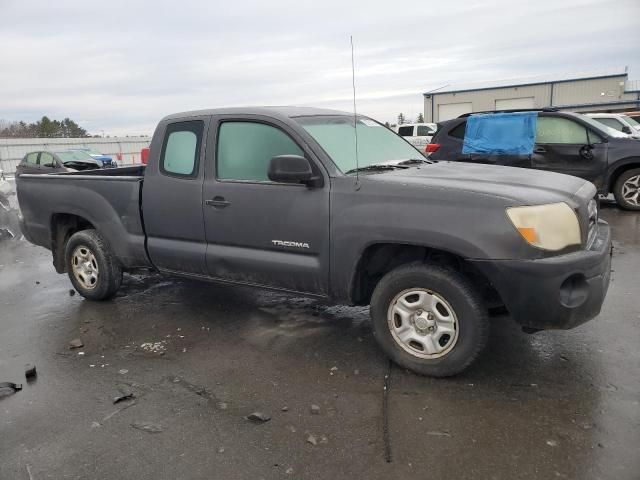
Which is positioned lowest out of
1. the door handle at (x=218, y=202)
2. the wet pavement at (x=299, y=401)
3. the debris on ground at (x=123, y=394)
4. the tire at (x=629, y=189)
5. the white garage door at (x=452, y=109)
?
the wet pavement at (x=299, y=401)

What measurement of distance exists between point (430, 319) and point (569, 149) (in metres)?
7.00

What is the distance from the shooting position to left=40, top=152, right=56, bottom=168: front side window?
52.2ft

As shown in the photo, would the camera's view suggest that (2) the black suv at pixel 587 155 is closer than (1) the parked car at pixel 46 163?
Yes

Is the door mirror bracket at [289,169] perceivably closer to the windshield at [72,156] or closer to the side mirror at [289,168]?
the side mirror at [289,168]

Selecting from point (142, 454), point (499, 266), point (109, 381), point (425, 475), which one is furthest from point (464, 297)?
point (109, 381)

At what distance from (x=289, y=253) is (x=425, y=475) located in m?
1.87

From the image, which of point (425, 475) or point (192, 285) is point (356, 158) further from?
point (192, 285)

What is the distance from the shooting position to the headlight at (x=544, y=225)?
299 cm

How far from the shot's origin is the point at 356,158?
3.92 metres

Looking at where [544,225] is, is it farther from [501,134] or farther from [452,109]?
[452,109]

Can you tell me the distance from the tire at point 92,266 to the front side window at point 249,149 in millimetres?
1719

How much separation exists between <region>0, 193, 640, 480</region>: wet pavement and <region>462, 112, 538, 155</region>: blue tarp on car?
497 cm

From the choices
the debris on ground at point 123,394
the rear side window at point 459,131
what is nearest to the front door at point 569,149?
the rear side window at point 459,131

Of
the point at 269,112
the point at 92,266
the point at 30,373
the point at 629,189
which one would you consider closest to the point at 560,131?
the point at 629,189
